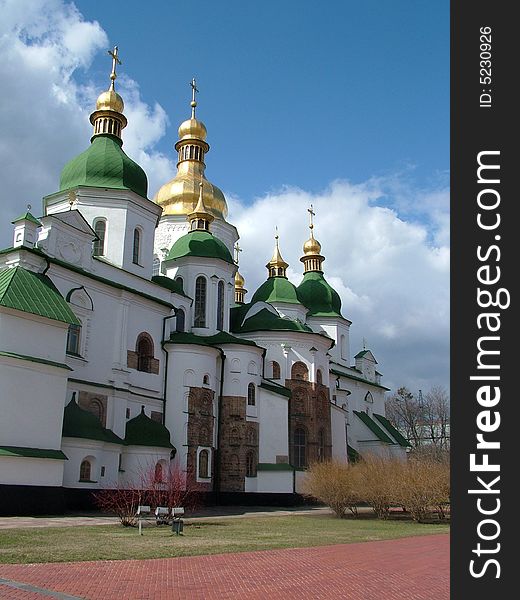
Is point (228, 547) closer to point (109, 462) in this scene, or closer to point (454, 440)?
point (454, 440)

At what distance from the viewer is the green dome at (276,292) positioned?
4741cm

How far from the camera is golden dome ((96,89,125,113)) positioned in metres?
36.6

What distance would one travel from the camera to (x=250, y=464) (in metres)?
35.5

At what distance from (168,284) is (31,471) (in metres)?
15.4

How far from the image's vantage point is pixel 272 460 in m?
36.6

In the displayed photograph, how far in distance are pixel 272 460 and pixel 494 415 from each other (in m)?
31.6

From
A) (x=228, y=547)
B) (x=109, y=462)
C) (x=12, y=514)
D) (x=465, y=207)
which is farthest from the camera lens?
(x=109, y=462)

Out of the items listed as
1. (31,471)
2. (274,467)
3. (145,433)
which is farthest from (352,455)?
(31,471)

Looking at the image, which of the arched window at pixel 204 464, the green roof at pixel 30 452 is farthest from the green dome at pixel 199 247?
the green roof at pixel 30 452

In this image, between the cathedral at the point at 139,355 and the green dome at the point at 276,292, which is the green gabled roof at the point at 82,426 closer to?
the cathedral at the point at 139,355

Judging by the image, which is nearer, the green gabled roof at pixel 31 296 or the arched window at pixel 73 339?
the green gabled roof at pixel 31 296

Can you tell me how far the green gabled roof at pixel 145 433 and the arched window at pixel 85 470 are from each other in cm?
309

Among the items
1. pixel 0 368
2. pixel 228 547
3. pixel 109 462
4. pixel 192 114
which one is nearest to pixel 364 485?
pixel 109 462

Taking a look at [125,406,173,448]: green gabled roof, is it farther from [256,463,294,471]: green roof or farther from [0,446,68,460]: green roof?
[256,463,294,471]: green roof
